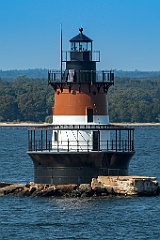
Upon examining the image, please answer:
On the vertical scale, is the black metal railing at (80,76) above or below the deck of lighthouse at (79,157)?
above

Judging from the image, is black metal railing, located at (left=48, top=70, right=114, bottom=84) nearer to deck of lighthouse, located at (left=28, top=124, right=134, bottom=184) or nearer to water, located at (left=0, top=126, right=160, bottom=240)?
deck of lighthouse, located at (left=28, top=124, right=134, bottom=184)

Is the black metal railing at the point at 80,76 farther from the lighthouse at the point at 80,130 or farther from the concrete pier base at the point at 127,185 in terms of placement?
the concrete pier base at the point at 127,185

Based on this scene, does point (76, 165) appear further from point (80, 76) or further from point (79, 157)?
point (80, 76)

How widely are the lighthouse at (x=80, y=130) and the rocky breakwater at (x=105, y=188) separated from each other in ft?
2.69

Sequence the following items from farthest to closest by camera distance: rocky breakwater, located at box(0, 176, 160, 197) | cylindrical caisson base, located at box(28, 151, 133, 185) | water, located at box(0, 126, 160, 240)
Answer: cylindrical caisson base, located at box(28, 151, 133, 185) < rocky breakwater, located at box(0, 176, 160, 197) < water, located at box(0, 126, 160, 240)

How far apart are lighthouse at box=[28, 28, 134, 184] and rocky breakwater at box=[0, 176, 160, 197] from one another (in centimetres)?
82

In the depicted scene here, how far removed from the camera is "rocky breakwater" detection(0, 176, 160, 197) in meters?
52.1

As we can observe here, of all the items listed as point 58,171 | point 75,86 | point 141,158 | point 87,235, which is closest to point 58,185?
point 58,171

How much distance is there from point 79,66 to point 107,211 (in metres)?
8.47

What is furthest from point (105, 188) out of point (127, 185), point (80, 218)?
point (80, 218)

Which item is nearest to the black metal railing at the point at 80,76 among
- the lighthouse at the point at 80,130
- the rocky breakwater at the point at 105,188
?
the lighthouse at the point at 80,130

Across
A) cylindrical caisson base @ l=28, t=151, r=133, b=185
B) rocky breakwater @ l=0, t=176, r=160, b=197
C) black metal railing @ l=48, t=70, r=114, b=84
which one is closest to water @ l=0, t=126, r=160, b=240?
rocky breakwater @ l=0, t=176, r=160, b=197

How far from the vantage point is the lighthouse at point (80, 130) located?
53250mm

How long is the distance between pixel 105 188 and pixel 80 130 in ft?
10.6
